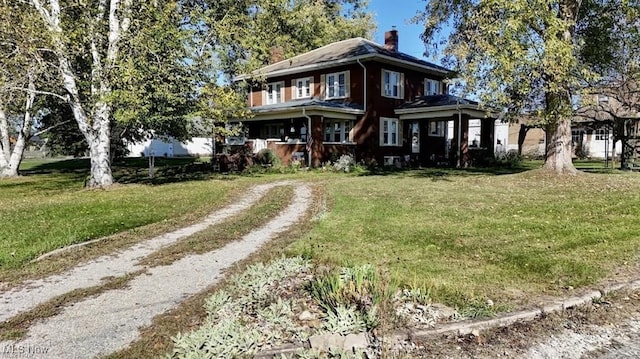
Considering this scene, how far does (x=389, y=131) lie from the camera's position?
2633 cm

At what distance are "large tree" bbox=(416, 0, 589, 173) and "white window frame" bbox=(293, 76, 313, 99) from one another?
13133mm

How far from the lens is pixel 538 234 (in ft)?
24.2

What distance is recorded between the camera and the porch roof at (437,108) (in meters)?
23.9

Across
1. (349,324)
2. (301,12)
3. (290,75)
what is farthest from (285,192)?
(301,12)

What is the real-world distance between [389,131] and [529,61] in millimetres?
14358

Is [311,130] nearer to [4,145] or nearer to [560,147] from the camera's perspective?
[560,147]

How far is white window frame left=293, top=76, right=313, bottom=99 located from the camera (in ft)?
90.2

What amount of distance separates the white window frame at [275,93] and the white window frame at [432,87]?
9.08 meters

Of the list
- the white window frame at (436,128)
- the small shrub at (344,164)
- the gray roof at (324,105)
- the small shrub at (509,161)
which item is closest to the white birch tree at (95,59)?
the gray roof at (324,105)

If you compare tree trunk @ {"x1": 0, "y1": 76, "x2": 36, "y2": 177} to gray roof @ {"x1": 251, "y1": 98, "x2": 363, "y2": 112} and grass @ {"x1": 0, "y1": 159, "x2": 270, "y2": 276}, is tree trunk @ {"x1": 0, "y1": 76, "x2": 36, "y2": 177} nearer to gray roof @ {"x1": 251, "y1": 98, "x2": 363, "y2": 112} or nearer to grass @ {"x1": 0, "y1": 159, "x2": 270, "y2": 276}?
grass @ {"x1": 0, "y1": 159, "x2": 270, "y2": 276}

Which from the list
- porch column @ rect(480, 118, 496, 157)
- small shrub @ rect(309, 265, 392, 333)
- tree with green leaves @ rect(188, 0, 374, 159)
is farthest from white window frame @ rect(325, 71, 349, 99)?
small shrub @ rect(309, 265, 392, 333)

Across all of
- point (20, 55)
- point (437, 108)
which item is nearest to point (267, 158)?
point (437, 108)

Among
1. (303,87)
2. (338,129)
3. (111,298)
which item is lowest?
(111,298)

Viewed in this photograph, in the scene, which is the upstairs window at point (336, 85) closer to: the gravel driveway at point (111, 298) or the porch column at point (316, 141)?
the porch column at point (316, 141)
